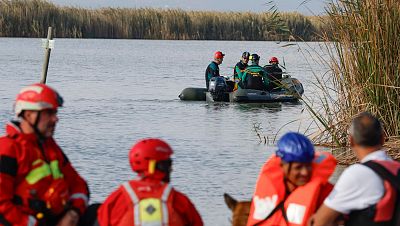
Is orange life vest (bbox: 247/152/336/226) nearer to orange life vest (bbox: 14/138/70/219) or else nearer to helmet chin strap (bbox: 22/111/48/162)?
orange life vest (bbox: 14/138/70/219)

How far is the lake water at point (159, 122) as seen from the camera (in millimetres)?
12914

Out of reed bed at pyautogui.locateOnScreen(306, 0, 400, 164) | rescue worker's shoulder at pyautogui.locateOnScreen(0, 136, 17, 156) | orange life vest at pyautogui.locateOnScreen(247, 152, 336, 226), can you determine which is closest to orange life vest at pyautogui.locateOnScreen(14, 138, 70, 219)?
rescue worker's shoulder at pyautogui.locateOnScreen(0, 136, 17, 156)

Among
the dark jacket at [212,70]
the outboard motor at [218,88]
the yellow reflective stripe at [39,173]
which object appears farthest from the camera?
the dark jacket at [212,70]

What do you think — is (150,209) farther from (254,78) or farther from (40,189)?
(254,78)

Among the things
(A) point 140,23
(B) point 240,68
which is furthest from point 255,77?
(A) point 140,23

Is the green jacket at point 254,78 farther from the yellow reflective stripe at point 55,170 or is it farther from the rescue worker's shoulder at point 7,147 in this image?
the rescue worker's shoulder at point 7,147

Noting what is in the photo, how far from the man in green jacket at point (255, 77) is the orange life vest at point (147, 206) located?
1759 centimetres

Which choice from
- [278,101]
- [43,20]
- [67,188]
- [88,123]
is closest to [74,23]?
[43,20]

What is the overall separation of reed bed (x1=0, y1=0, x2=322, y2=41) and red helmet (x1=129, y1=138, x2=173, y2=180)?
4565cm

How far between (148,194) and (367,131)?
1.16 meters

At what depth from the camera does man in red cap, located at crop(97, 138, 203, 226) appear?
18.3ft

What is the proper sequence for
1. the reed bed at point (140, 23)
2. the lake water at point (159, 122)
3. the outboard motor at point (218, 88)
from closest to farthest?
the lake water at point (159, 122) < the outboard motor at point (218, 88) < the reed bed at point (140, 23)

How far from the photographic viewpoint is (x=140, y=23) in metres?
54.8

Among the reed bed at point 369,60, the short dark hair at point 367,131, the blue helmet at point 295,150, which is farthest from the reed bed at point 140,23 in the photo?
the short dark hair at point 367,131
